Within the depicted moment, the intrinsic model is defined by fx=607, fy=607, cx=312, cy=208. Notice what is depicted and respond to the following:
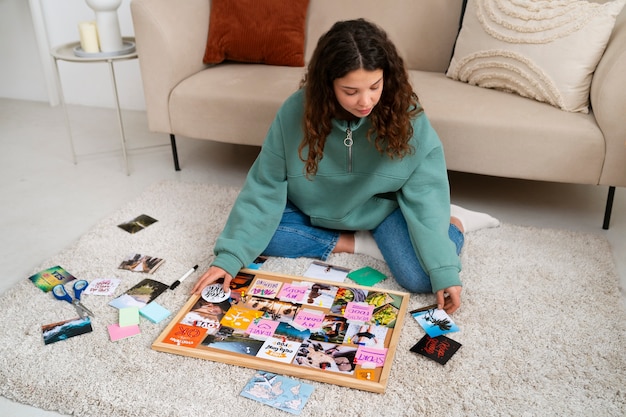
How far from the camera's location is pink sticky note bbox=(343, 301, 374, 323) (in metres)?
1.59

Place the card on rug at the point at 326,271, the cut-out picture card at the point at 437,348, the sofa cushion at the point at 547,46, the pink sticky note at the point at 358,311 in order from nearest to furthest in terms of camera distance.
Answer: the cut-out picture card at the point at 437,348
the pink sticky note at the point at 358,311
the card on rug at the point at 326,271
the sofa cushion at the point at 547,46

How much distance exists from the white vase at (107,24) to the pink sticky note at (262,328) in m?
1.43

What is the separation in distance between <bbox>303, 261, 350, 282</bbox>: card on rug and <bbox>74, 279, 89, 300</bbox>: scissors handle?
2.12ft

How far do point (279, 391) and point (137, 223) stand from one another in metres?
1.00

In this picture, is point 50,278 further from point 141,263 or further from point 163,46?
point 163,46

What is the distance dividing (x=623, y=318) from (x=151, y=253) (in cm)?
140

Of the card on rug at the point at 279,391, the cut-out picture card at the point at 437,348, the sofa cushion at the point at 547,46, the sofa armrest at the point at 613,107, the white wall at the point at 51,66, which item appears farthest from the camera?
the white wall at the point at 51,66

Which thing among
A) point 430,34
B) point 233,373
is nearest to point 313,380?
point 233,373

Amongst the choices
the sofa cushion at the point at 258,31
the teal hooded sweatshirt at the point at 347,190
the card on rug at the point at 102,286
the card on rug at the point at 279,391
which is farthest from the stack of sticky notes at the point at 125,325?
the sofa cushion at the point at 258,31

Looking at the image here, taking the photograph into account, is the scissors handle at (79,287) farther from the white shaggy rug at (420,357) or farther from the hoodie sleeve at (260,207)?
the hoodie sleeve at (260,207)

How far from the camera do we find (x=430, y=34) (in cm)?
248

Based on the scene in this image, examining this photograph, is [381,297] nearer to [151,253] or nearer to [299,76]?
[151,253]

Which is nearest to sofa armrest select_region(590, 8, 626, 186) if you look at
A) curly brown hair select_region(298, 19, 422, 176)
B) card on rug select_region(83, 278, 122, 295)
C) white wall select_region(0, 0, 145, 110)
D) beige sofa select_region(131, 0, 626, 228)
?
beige sofa select_region(131, 0, 626, 228)

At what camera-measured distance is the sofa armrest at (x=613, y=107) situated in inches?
74.9
